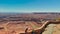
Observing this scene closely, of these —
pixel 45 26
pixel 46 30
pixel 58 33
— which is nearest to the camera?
pixel 58 33

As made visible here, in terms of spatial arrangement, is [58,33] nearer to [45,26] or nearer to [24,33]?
[45,26]

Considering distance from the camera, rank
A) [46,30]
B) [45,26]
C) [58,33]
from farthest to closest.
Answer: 1. [45,26]
2. [46,30]
3. [58,33]

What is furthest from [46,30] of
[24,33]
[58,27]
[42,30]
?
[24,33]

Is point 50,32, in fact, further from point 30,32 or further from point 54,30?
point 30,32

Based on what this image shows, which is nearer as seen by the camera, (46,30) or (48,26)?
(46,30)

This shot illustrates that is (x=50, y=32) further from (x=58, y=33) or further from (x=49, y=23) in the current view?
(x=49, y=23)

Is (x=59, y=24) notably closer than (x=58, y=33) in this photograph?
No

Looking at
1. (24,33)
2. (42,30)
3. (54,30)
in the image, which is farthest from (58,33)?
(24,33)
